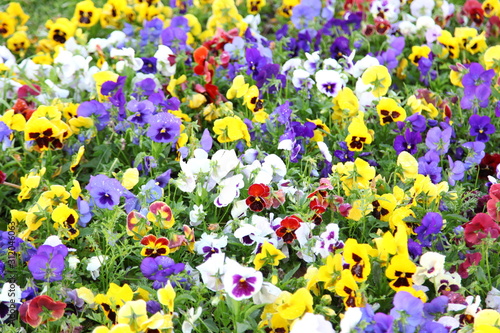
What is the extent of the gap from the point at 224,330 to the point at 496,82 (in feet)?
6.81

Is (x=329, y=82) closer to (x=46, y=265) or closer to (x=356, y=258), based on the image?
(x=356, y=258)

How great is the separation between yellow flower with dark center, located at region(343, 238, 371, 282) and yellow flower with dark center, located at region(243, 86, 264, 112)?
3.38 ft

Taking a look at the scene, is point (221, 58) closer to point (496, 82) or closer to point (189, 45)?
point (189, 45)

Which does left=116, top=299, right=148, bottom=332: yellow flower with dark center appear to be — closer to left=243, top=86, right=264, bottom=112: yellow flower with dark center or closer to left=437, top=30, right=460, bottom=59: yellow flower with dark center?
left=243, top=86, right=264, bottom=112: yellow flower with dark center

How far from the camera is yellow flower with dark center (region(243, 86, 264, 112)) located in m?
3.07

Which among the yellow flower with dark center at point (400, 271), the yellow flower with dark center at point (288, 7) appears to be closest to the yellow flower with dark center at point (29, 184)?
the yellow flower with dark center at point (400, 271)

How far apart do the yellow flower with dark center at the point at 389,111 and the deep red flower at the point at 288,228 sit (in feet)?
2.74

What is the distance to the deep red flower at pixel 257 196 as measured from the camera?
2570mm

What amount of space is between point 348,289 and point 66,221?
1.12 m

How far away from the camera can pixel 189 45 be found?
4039 millimetres

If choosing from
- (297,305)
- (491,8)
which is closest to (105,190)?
(297,305)

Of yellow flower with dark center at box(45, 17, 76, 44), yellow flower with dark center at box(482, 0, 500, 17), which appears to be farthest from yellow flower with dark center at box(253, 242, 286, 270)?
yellow flower with dark center at box(482, 0, 500, 17)

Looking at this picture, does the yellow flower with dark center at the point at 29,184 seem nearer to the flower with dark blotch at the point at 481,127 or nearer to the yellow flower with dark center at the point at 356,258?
the yellow flower with dark center at the point at 356,258

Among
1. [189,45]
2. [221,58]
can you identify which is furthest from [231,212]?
[189,45]
